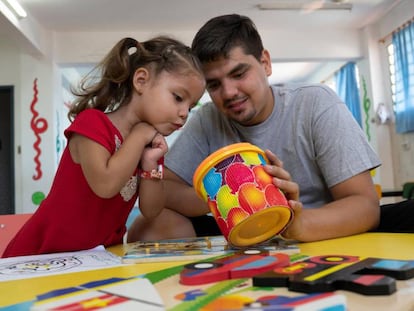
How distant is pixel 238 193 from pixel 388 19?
4962 millimetres

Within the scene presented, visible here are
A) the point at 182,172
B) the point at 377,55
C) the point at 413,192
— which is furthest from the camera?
the point at 377,55

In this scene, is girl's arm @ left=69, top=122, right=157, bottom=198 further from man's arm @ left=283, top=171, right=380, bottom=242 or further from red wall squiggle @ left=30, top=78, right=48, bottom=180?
red wall squiggle @ left=30, top=78, right=48, bottom=180

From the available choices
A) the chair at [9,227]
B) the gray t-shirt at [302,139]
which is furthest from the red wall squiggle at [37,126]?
the gray t-shirt at [302,139]

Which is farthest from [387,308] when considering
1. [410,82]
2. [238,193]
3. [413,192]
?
[410,82]

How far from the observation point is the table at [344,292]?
37 cm

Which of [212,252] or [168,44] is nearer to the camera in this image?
[212,252]

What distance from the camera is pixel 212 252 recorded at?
69 centimetres

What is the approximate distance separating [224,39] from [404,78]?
13.0 feet

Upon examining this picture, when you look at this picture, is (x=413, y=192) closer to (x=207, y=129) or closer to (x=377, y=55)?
(x=207, y=129)

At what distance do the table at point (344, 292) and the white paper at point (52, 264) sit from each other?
33mm

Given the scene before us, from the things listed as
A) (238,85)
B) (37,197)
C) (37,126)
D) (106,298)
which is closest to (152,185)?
(238,85)

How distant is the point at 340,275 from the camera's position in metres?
0.43

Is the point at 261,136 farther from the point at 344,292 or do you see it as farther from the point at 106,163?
the point at 344,292

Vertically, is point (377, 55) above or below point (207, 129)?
above
